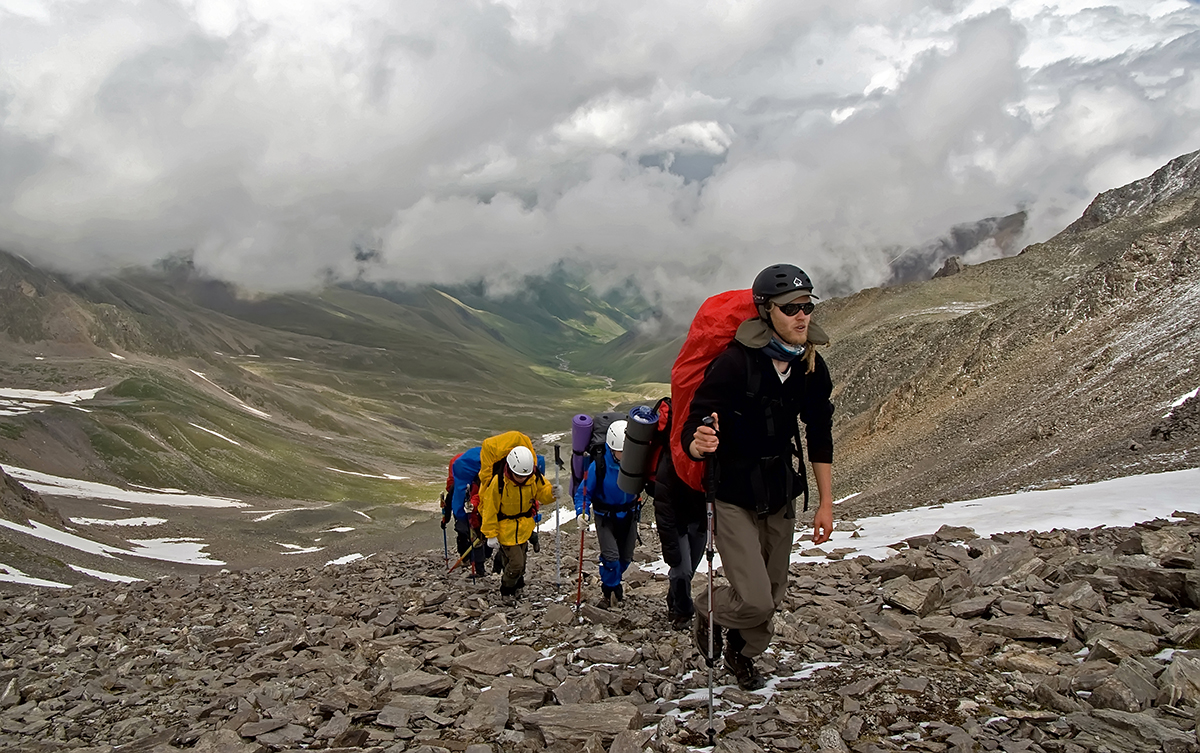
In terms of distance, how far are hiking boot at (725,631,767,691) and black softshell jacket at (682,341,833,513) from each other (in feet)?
4.95

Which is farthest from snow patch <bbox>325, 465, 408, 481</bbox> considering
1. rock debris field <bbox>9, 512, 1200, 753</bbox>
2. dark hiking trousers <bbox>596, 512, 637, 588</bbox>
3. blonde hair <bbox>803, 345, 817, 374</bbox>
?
blonde hair <bbox>803, 345, 817, 374</bbox>

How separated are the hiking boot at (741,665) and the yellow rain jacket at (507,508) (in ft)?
21.1

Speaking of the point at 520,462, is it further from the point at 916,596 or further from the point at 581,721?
the point at 916,596

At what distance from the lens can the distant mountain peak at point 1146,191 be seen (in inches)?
4040

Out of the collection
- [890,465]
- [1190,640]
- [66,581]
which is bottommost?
[66,581]

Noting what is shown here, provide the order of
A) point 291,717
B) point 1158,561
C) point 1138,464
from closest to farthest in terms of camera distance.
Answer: point 291,717
point 1158,561
point 1138,464

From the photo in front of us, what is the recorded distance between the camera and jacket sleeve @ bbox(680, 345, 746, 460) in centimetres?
693

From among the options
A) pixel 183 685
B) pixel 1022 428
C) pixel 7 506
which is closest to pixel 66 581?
pixel 7 506

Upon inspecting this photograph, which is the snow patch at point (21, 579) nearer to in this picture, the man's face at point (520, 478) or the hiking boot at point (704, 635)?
the man's face at point (520, 478)

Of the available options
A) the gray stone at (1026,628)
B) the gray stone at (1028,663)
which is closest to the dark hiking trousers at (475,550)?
the gray stone at (1026,628)

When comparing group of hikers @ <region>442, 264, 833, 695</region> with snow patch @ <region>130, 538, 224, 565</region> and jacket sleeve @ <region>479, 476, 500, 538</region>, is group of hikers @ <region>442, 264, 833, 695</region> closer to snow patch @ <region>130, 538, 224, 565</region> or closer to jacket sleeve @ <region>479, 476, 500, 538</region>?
jacket sleeve @ <region>479, 476, 500, 538</region>

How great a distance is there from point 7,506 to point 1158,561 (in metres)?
68.7

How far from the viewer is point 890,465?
121 ft

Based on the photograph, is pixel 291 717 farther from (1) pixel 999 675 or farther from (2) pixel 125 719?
(1) pixel 999 675
